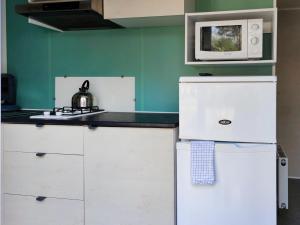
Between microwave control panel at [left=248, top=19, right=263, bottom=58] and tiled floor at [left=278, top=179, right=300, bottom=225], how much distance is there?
1575 mm

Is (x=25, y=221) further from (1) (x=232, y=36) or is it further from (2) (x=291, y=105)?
(2) (x=291, y=105)

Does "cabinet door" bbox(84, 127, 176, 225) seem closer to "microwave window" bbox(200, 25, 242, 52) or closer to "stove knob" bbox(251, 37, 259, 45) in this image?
"microwave window" bbox(200, 25, 242, 52)

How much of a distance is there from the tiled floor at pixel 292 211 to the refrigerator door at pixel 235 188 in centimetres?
110

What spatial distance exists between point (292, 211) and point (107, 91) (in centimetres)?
207

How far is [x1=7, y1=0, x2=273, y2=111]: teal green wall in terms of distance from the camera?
9.09 ft

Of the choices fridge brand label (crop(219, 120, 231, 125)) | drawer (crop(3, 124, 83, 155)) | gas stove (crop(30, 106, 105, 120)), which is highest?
gas stove (crop(30, 106, 105, 120))

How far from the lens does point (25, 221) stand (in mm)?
2418

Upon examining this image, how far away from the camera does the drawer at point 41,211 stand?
2322mm

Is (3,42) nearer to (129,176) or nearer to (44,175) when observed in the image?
(44,175)

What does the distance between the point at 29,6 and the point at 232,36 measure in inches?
56.3

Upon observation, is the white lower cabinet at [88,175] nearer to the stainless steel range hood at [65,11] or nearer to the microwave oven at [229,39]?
the microwave oven at [229,39]

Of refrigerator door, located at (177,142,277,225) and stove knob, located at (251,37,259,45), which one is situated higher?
stove knob, located at (251,37,259,45)

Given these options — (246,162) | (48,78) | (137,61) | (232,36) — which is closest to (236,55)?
(232,36)

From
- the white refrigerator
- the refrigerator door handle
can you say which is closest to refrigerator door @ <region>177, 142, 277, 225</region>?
the white refrigerator
